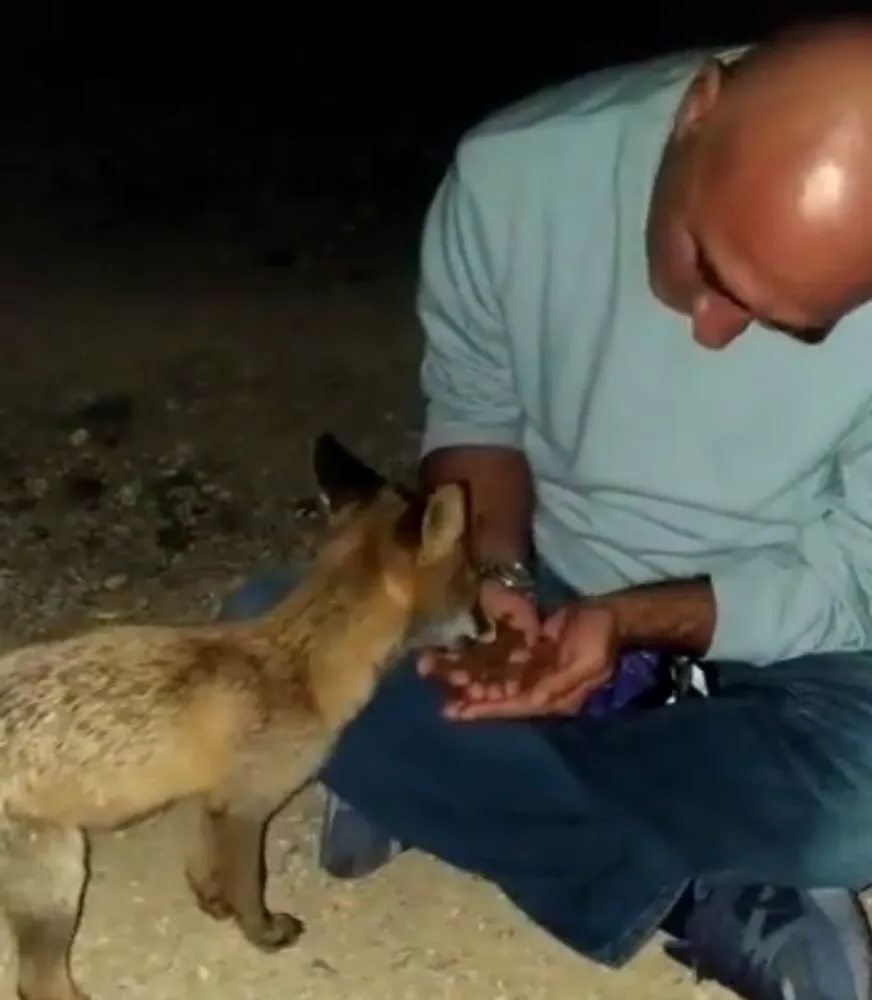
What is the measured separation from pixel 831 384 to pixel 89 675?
0.81 metres

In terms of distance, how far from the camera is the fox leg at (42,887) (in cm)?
204

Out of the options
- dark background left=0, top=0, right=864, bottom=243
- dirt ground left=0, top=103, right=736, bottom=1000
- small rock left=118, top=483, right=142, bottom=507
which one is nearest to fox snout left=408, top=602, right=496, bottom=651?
dirt ground left=0, top=103, right=736, bottom=1000

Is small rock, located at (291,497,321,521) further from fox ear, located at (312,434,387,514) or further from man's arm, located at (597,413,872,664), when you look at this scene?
man's arm, located at (597,413,872,664)

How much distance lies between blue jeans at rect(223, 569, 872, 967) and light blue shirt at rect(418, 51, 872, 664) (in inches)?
3.8

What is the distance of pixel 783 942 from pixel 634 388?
62 cm

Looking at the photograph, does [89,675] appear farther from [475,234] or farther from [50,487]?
[50,487]

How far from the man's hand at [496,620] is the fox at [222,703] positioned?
1.1 inches

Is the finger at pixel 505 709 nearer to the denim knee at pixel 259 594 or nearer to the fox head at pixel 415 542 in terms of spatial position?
the fox head at pixel 415 542

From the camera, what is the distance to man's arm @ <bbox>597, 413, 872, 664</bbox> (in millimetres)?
2186

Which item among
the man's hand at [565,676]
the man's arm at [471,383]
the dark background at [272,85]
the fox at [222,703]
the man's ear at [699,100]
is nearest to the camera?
the man's ear at [699,100]

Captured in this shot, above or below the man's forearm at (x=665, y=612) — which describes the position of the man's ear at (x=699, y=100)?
above

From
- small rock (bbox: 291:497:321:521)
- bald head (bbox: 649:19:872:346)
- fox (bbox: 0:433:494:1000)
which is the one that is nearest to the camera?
bald head (bbox: 649:19:872:346)

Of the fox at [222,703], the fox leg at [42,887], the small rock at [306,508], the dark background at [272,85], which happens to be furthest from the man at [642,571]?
the dark background at [272,85]

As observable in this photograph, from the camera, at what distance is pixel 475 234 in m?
2.23
